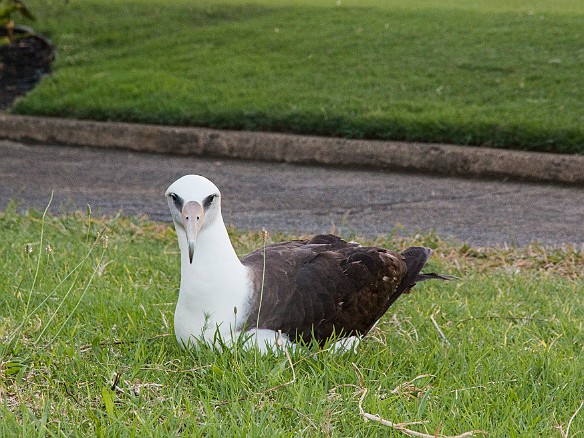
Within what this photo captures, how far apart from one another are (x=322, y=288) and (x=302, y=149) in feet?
16.4

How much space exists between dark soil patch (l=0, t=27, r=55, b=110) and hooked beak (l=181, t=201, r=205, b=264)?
786 cm

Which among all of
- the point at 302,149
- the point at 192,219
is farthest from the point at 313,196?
the point at 192,219

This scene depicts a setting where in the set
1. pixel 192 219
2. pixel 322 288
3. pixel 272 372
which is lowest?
pixel 272 372

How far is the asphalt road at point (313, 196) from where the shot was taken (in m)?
6.24

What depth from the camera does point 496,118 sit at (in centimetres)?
827

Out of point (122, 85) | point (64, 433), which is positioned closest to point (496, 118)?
point (122, 85)

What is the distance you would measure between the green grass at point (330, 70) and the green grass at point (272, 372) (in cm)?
423

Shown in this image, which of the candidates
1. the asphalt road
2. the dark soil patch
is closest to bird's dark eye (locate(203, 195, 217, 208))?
the asphalt road

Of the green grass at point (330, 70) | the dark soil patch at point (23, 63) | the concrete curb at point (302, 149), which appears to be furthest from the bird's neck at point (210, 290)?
the dark soil patch at point (23, 63)

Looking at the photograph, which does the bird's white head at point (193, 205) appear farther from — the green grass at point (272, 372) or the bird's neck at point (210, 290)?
the green grass at point (272, 372)

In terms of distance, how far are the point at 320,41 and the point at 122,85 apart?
8.60 feet

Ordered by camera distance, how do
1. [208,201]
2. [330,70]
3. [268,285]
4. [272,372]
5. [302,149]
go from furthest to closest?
[330,70]
[302,149]
[268,285]
[208,201]
[272,372]

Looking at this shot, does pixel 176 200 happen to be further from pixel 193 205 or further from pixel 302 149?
pixel 302 149

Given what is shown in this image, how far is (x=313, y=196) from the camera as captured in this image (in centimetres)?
710
